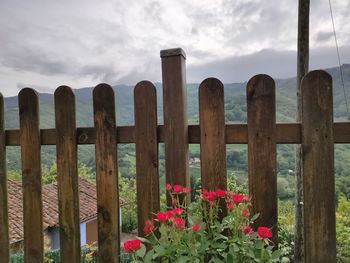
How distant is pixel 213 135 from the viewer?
5.13ft

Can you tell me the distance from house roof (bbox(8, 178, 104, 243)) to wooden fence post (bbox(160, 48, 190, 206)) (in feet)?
28.6

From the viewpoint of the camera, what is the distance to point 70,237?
6.10 ft

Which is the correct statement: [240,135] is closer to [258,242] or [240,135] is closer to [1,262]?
[258,242]

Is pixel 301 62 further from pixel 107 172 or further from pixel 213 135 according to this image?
pixel 107 172

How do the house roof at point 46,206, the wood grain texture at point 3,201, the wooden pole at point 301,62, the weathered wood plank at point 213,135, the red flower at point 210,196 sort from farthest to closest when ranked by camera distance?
the house roof at point 46,206 < the wooden pole at point 301,62 < the wood grain texture at point 3,201 < the weathered wood plank at point 213,135 < the red flower at point 210,196

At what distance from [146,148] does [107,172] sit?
0.89 ft

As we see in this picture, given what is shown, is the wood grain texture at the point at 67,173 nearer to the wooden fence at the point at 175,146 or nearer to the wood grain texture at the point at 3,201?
the wooden fence at the point at 175,146

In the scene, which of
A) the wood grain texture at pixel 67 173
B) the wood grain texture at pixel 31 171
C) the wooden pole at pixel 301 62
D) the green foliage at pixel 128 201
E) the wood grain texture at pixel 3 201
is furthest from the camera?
the green foliage at pixel 128 201

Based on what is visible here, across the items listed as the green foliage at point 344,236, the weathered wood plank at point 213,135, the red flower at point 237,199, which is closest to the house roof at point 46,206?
the green foliage at point 344,236

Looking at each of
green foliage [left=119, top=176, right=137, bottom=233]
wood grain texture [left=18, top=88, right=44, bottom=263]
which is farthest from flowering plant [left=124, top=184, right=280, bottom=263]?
green foliage [left=119, top=176, right=137, bottom=233]

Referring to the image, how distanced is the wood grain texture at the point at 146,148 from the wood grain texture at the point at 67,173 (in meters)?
0.41

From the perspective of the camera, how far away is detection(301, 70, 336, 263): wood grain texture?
1435 millimetres

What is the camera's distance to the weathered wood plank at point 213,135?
1.56 meters

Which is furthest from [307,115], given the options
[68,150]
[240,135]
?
[68,150]
